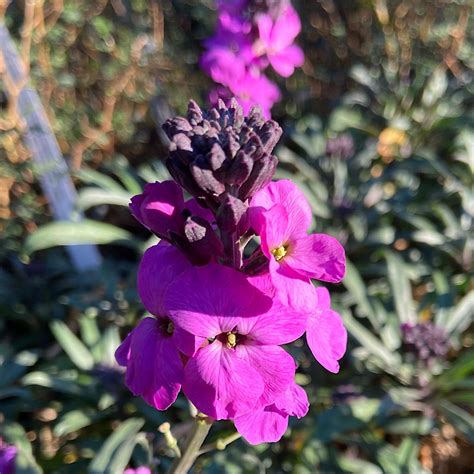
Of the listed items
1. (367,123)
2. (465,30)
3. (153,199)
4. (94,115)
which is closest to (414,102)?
(367,123)

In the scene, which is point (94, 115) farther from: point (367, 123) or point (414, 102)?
point (414, 102)

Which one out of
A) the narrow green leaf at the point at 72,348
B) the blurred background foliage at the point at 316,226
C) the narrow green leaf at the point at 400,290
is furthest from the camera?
the narrow green leaf at the point at 400,290

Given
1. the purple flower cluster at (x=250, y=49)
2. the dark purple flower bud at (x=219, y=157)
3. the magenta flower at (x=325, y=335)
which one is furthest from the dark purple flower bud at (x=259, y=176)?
the purple flower cluster at (x=250, y=49)

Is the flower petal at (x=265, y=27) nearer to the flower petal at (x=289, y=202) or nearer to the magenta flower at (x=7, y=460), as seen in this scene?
the flower petal at (x=289, y=202)

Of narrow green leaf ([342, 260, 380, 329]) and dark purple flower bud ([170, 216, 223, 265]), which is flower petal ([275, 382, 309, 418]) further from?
narrow green leaf ([342, 260, 380, 329])

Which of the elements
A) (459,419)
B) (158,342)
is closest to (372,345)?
(459,419)

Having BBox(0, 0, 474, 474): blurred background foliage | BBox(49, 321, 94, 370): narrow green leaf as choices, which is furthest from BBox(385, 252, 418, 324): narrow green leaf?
BBox(49, 321, 94, 370): narrow green leaf

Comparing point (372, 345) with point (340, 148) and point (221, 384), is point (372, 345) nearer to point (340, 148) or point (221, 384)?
point (340, 148)

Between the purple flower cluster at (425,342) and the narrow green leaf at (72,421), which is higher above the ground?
the purple flower cluster at (425,342)
